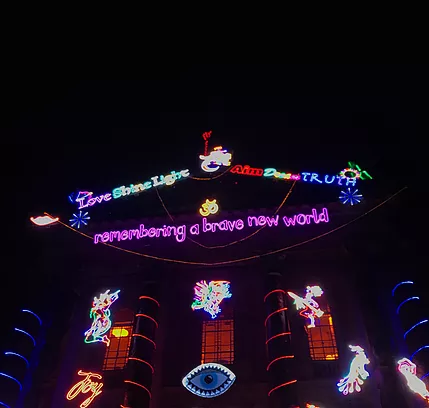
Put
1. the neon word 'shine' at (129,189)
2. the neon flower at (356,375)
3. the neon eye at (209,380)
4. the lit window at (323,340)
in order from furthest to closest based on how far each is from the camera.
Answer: the neon word 'shine' at (129,189) → the lit window at (323,340) → the neon eye at (209,380) → the neon flower at (356,375)

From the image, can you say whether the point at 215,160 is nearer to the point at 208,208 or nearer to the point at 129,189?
the point at 208,208

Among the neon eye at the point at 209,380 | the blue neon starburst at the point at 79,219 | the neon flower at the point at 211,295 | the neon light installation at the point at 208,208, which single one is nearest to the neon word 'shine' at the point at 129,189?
the blue neon starburst at the point at 79,219

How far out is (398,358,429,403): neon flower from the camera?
59.8ft

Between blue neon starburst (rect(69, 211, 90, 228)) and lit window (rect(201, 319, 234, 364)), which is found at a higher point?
blue neon starburst (rect(69, 211, 90, 228))

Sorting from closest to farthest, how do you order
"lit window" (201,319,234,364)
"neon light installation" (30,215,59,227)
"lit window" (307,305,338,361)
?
"lit window" (307,305,338,361) → "lit window" (201,319,234,364) → "neon light installation" (30,215,59,227)

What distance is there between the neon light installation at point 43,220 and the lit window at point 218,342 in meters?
9.90

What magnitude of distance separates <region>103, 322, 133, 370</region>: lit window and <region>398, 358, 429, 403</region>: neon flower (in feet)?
41.9

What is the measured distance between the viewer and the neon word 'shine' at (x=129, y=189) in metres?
25.5

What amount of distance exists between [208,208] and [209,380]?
8695mm

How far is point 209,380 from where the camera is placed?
19859 mm

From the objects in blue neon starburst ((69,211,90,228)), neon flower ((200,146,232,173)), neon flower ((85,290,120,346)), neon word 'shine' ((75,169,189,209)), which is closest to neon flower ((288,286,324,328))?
neon flower ((200,146,232,173))

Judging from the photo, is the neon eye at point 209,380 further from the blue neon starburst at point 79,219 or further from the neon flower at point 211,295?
the blue neon starburst at point 79,219

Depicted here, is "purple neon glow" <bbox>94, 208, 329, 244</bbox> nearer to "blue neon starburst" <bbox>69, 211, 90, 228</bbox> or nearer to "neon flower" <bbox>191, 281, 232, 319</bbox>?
"blue neon starburst" <bbox>69, 211, 90, 228</bbox>

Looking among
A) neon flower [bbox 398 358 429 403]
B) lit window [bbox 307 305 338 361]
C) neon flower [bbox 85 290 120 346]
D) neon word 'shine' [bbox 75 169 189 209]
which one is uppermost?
neon word 'shine' [bbox 75 169 189 209]
